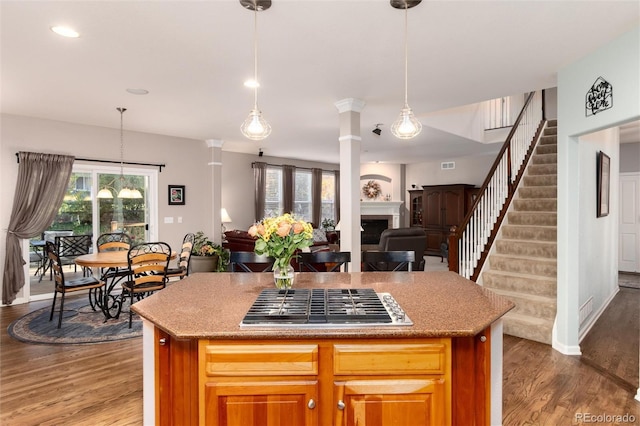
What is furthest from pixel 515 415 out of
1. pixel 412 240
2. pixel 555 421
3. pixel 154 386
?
pixel 412 240

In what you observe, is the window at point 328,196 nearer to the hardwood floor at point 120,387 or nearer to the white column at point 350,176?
the white column at point 350,176

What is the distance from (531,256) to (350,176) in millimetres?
2422

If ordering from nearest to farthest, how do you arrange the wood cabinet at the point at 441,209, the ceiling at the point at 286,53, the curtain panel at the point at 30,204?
the ceiling at the point at 286,53, the curtain panel at the point at 30,204, the wood cabinet at the point at 441,209

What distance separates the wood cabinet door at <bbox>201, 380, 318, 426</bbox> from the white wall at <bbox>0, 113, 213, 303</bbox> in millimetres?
4793

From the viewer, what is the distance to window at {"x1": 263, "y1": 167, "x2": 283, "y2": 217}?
9070mm

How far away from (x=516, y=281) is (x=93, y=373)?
430cm

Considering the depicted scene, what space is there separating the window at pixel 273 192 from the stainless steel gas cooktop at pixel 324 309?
7.04 m

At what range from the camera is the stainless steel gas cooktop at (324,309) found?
1576 mm

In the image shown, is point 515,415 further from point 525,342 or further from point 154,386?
point 154,386

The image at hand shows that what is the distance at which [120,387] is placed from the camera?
2855mm

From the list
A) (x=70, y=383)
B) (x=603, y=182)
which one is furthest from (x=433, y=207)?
(x=70, y=383)

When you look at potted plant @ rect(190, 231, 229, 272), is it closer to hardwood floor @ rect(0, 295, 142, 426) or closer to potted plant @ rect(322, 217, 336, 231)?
hardwood floor @ rect(0, 295, 142, 426)

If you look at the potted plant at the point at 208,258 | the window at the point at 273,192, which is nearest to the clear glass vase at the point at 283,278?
the potted plant at the point at 208,258

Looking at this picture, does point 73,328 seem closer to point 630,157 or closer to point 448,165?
point 448,165
